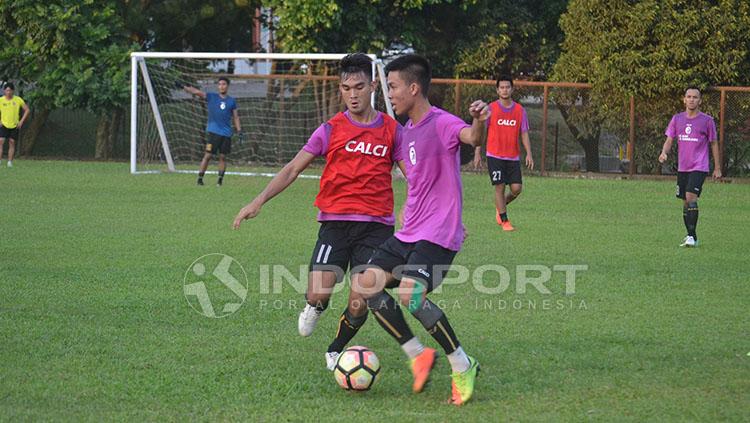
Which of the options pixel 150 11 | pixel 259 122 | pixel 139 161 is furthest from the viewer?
pixel 150 11

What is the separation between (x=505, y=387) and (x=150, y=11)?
93.1 feet

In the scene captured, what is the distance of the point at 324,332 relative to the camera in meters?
7.87

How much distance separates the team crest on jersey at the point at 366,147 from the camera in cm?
672

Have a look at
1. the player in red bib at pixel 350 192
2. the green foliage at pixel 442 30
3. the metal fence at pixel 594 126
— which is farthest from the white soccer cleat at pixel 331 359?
the green foliage at pixel 442 30

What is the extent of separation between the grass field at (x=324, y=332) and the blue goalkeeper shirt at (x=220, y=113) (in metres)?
6.22

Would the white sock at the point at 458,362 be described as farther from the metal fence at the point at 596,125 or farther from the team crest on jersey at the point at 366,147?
the metal fence at the point at 596,125

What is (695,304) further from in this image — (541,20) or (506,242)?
(541,20)

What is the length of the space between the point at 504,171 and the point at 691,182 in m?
2.64

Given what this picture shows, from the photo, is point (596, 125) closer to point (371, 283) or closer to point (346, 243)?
point (346, 243)

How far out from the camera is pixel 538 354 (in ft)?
23.4

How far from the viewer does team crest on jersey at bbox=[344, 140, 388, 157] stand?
6.72 meters

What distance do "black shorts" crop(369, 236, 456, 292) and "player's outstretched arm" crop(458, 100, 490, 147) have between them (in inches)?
23.9

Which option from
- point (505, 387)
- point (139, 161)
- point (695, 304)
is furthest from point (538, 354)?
point (139, 161)

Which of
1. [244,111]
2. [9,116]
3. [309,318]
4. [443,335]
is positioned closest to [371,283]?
[443,335]
